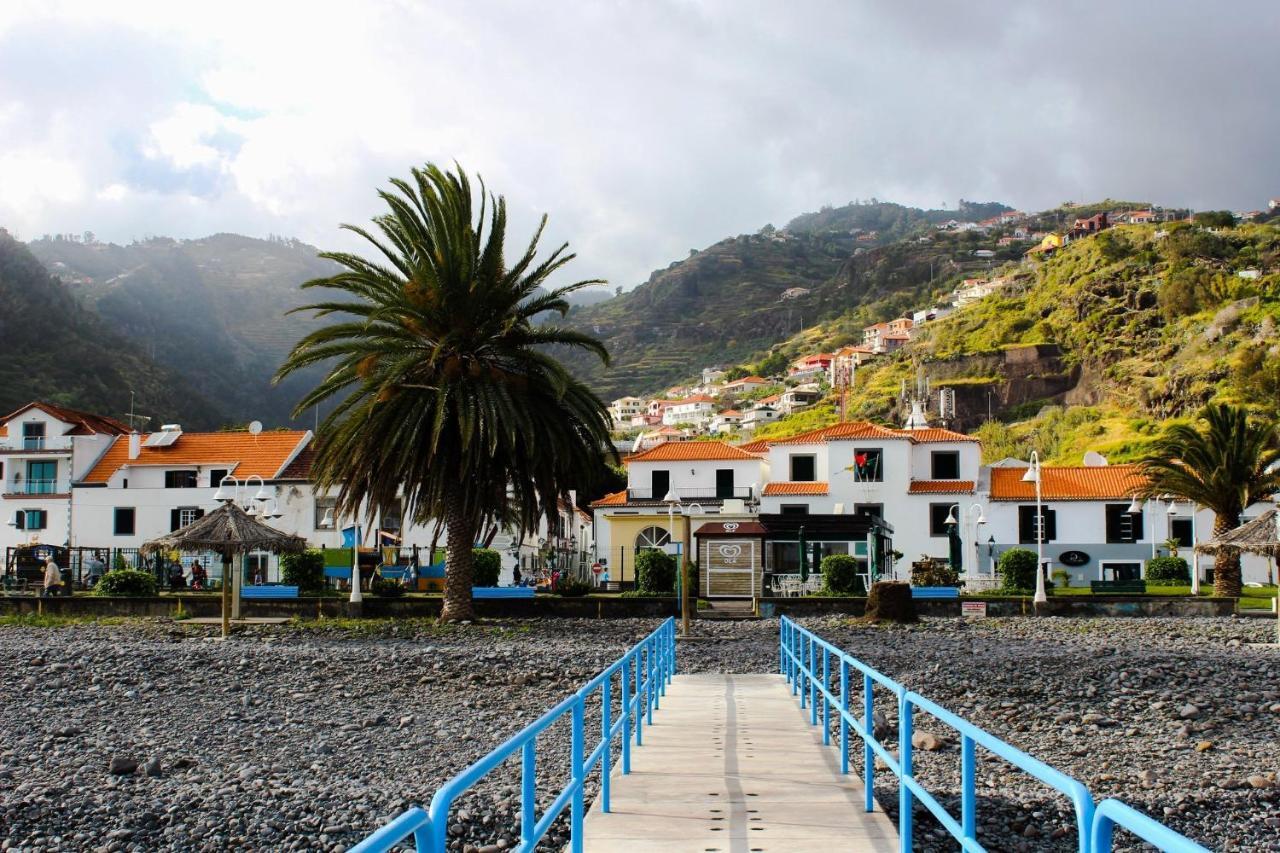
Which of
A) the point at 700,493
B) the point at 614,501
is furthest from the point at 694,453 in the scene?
the point at 614,501

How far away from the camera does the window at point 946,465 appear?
49.0m

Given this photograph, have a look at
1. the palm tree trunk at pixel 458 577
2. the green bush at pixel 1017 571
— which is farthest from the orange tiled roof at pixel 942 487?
the palm tree trunk at pixel 458 577

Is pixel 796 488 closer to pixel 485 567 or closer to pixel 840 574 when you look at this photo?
pixel 840 574

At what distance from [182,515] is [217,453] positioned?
10.8ft

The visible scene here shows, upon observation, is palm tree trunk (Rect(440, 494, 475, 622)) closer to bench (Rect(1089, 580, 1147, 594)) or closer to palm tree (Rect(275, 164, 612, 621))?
palm tree (Rect(275, 164, 612, 621))

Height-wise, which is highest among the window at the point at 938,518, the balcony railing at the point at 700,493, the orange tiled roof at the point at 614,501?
the balcony railing at the point at 700,493

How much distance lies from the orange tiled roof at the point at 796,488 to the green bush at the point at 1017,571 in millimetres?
12321

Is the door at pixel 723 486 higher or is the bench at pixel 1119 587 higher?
the door at pixel 723 486

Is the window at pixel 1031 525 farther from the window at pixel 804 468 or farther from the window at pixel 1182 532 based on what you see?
the window at pixel 804 468

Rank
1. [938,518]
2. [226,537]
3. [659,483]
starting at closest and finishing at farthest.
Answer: [226,537] < [938,518] < [659,483]

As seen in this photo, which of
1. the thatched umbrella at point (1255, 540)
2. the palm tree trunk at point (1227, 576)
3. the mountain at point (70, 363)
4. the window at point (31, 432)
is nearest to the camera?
the thatched umbrella at point (1255, 540)

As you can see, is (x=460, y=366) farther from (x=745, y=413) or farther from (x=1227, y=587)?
(x=745, y=413)

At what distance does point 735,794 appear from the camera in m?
8.31

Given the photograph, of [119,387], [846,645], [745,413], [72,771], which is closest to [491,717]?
[72,771]
